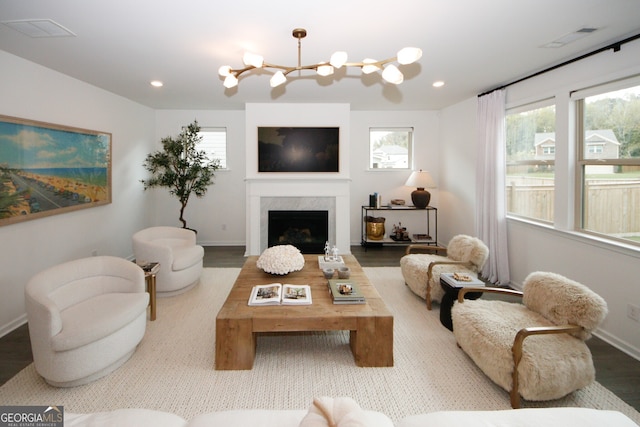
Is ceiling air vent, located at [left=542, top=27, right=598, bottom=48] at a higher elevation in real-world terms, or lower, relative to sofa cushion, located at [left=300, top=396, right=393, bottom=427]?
higher

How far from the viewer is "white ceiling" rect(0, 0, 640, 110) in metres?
2.38

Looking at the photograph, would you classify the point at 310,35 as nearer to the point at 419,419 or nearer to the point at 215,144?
the point at 419,419

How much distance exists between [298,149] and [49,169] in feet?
11.0

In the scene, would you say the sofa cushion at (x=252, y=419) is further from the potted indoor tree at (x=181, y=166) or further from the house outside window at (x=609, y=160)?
the potted indoor tree at (x=181, y=166)

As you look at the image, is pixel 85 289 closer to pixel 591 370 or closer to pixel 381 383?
pixel 381 383

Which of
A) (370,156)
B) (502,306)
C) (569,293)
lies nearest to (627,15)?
(569,293)

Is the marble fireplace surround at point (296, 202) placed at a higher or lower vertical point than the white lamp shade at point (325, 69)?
lower

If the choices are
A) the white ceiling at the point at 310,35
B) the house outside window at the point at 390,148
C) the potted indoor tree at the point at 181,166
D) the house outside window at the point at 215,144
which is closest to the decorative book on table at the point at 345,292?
the white ceiling at the point at 310,35

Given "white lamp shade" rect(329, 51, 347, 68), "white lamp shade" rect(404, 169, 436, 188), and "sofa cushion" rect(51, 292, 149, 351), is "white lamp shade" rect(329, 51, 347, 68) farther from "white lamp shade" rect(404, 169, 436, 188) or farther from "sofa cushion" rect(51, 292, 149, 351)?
"white lamp shade" rect(404, 169, 436, 188)

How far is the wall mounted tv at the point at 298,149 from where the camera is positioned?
5824 millimetres

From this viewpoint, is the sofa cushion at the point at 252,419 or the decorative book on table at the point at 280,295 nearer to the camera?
the sofa cushion at the point at 252,419

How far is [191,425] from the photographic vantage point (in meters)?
1.34

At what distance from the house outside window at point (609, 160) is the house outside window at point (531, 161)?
0.39 meters

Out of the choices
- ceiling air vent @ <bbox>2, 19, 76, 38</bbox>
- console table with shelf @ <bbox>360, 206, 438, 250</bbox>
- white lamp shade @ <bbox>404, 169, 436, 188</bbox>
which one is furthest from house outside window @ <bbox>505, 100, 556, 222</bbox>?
ceiling air vent @ <bbox>2, 19, 76, 38</bbox>
